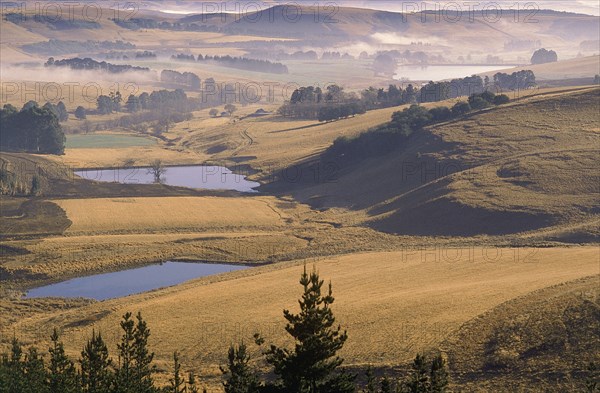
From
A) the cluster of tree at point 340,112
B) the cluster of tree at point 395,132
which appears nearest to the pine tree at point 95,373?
the cluster of tree at point 395,132

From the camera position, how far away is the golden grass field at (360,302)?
55.2 metres

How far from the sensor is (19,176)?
124 metres

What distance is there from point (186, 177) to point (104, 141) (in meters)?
41.7

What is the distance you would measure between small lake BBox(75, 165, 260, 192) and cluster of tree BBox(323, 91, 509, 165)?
13.8 metres

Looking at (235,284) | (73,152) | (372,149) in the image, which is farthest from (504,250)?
(73,152)

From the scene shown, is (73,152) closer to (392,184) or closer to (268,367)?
(392,184)

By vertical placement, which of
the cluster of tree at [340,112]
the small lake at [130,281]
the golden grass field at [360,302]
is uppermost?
the cluster of tree at [340,112]

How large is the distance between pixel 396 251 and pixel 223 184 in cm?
4876

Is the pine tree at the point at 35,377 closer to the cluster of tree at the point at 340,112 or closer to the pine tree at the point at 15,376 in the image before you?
the pine tree at the point at 15,376

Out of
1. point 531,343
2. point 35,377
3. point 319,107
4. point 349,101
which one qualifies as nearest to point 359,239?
point 531,343

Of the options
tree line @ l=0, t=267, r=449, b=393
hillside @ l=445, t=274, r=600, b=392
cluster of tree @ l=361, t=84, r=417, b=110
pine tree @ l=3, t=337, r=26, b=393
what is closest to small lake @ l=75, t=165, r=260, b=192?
cluster of tree @ l=361, t=84, r=417, b=110

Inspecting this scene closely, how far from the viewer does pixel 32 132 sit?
154250 mm

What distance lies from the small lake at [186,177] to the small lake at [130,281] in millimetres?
40504

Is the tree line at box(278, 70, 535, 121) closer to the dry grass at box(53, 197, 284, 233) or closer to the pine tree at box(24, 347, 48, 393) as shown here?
the dry grass at box(53, 197, 284, 233)
